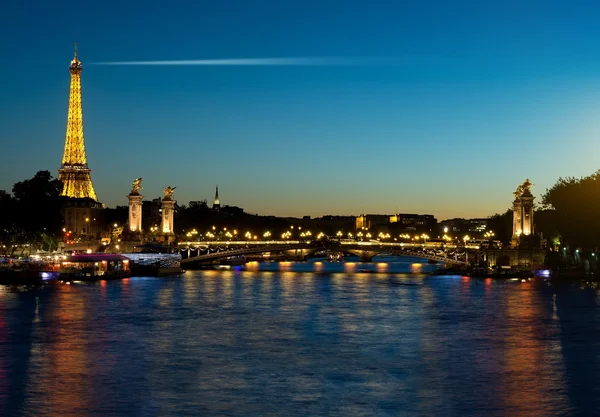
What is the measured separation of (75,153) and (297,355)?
9249 cm

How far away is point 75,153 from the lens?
11894cm

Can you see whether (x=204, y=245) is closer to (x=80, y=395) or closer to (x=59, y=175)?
(x=59, y=175)

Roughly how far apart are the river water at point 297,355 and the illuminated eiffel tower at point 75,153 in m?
58.8

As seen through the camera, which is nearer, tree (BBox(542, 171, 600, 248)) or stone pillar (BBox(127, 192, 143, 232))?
tree (BBox(542, 171, 600, 248))

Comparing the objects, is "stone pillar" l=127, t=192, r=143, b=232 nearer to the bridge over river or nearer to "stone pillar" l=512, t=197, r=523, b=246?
the bridge over river

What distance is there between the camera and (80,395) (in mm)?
23609

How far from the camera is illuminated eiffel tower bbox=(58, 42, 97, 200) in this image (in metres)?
110

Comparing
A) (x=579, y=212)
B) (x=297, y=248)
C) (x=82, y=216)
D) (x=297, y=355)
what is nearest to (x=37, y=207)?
(x=297, y=248)

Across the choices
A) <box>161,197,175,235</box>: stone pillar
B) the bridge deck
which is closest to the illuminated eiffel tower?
<box>161,197,175,235</box>: stone pillar

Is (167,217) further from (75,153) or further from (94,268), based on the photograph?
(94,268)

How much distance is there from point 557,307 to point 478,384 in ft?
74.3

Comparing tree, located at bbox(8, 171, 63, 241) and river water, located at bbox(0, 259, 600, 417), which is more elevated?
tree, located at bbox(8, 171, 63, 241)

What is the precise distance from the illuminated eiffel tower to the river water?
58757mm

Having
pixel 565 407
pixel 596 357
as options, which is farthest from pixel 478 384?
pixel 596 357
